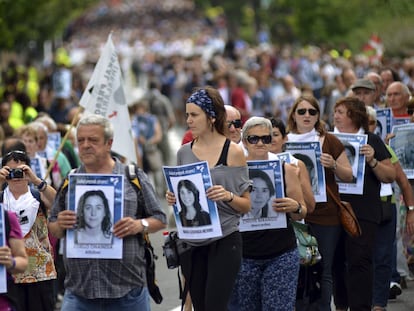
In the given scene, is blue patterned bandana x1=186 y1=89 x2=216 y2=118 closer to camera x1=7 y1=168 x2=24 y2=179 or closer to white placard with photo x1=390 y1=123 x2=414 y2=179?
Result: camera x1=7 y1=168 x2=24 y2=179

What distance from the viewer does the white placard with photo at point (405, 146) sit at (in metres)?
12.0

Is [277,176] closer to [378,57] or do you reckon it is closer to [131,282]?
[131,282]

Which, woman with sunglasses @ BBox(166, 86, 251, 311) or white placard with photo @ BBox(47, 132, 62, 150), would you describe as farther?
white placard with photo @ BBox(47, 132, 62, 150)

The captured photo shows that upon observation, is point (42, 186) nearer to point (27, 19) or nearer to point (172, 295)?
point (172, 295)

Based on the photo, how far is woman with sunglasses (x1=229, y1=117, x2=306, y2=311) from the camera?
886cm

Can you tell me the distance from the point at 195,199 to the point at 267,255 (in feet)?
2.71

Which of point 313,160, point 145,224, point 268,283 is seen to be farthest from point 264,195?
point 145,224

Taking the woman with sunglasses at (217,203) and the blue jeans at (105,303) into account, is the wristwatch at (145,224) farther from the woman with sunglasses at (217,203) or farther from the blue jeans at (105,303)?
the woman with sunglasses at (217,203)

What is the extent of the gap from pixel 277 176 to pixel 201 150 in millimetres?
682

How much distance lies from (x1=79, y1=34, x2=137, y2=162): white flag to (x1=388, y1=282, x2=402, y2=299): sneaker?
2775 mm

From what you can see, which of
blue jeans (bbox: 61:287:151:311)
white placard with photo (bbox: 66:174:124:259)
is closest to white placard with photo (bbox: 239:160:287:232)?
blue jeans (bbox: 61:287:151:311)

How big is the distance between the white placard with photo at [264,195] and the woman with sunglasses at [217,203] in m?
0.45

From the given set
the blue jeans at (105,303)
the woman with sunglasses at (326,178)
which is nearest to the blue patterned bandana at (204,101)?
the blue jeans at (105,303)

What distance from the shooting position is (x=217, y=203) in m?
8.44
